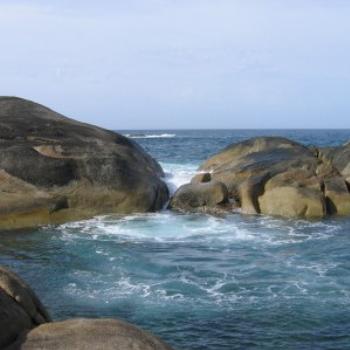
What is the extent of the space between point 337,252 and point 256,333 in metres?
6.27

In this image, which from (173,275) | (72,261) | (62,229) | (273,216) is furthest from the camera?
(273,216)

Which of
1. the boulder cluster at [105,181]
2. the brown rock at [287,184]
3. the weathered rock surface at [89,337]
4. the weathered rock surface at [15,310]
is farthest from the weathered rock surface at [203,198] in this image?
the weathered rock surface at [89,337]

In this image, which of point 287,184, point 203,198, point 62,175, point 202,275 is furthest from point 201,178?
point 202,275

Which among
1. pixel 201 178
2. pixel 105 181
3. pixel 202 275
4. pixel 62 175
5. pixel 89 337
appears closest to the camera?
pixel 89 337

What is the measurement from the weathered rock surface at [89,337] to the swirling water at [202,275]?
3898 mm

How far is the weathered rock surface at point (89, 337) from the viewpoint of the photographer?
16.2 feet

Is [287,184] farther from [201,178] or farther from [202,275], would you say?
[202,275]

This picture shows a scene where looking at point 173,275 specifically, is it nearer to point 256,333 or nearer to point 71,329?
point 256,333

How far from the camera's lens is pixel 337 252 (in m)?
15.0

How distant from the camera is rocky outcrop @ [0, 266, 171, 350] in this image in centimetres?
496

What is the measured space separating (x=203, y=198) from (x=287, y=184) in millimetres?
2910

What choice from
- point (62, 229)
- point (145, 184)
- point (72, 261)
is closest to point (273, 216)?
point (145, 184)

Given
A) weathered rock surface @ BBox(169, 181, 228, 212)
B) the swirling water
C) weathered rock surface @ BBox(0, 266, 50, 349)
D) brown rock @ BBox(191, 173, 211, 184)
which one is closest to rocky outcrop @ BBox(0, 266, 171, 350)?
weathered rock surface @ BBox(0, 266, 50, 349)

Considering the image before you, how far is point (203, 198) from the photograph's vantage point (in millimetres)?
21359
